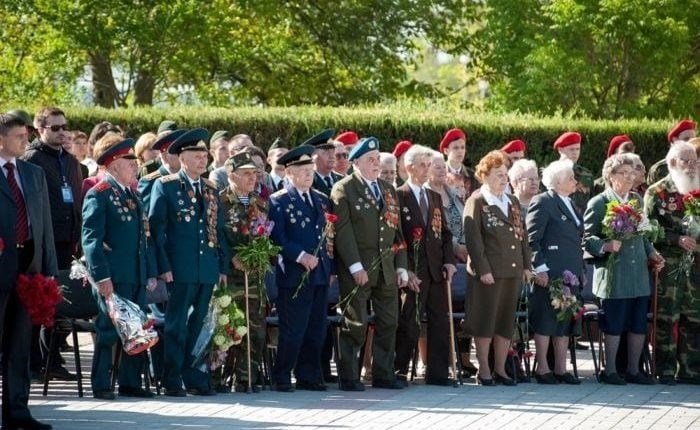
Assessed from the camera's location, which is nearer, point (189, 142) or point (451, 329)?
point (189, 142)

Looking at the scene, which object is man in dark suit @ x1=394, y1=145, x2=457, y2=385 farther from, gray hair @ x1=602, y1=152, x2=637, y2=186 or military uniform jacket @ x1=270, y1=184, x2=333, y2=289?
gray hair @ x1=602, y1=152, x2=637, y2=186

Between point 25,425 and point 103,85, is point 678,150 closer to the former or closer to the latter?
point 25,425

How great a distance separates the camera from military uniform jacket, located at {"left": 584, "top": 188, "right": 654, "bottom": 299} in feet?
45.1

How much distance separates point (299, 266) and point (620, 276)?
9.78ft

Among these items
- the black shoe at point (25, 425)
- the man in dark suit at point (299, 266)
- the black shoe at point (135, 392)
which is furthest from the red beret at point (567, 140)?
the black shoe at point (25, 425)

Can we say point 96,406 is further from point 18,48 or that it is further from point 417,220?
point 18,48

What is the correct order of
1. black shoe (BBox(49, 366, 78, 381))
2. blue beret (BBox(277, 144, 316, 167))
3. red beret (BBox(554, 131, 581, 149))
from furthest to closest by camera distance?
1. red beret (BBox(554, 131, 581, 149))
2. black shoe (BBox(49, 366, 78, 381))
3. blue beret (BBox(277, 144, 316, 167))

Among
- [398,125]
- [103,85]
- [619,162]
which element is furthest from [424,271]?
[103,85]

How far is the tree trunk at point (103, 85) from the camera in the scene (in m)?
31.7

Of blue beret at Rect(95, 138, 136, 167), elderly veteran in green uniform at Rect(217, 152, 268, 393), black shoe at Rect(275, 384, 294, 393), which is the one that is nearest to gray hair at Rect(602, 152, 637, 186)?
elderly veteran in green uniform at Rect(217, 152, 268, 393)

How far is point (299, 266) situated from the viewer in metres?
12.7

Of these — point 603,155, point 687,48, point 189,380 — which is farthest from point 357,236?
point 687,48

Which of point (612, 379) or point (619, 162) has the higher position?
point (619, 162)

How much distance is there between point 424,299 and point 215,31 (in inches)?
715
